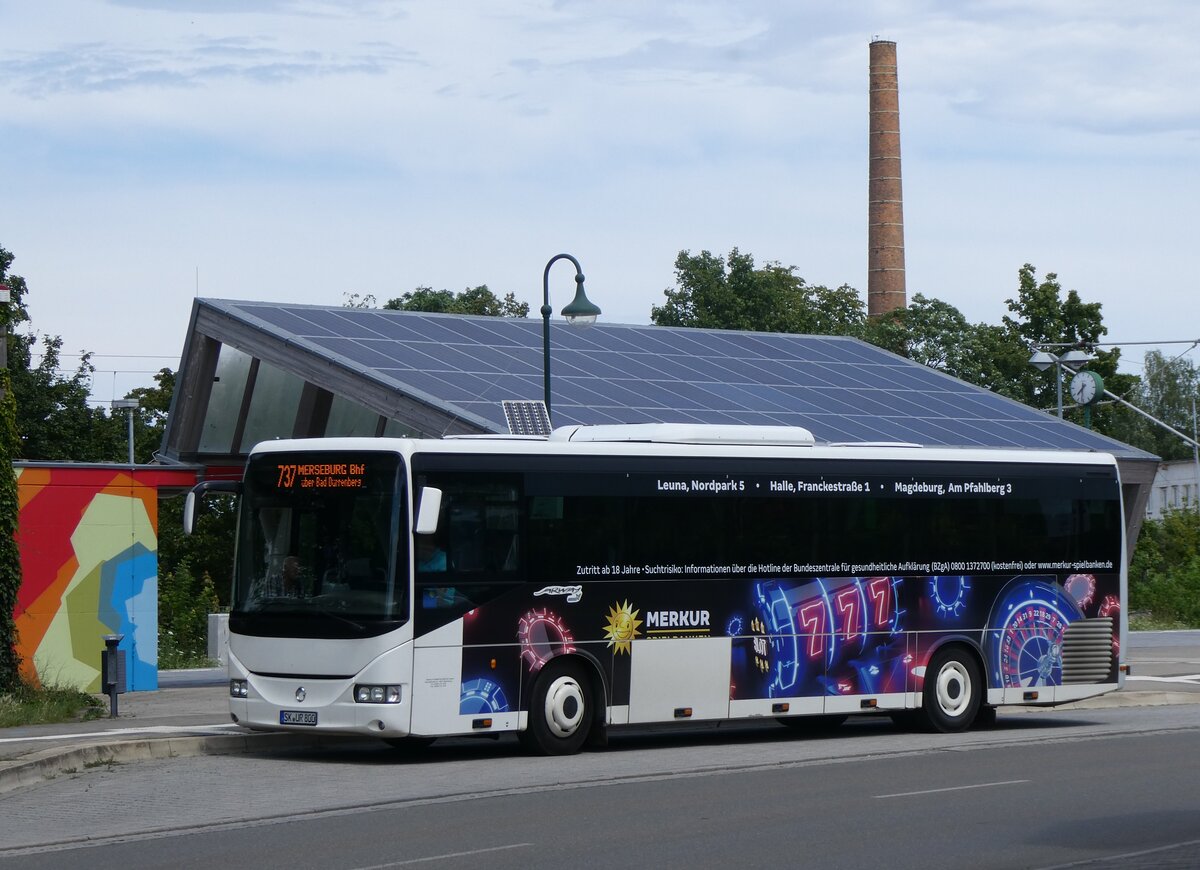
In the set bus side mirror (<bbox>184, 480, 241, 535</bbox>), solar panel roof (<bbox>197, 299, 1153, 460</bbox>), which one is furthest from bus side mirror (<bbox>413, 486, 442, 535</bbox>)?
solar panel roof (<bbox>197, 299, 1153, 460</bbox>)

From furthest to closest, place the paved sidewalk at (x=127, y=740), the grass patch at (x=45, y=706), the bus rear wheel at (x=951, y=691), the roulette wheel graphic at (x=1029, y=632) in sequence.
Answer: the roulette wheel graphic at (x=1029, y=632) < the bus rear wheel at (x=951, y=691) < the grass patch at (x=45, y=706) < the paved sidewalk at (x=127, y=740)

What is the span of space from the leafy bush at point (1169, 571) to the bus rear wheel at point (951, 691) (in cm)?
3279

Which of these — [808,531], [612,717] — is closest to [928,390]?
[808,531]

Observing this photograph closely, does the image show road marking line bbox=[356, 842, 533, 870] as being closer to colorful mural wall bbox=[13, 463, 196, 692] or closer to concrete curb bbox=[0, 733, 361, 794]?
concrete curb bbox=[0, 733, 361, 794]

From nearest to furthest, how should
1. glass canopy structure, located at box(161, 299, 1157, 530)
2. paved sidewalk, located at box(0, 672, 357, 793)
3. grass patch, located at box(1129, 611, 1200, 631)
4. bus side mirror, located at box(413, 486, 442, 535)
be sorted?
paved sidewalk, located at box(0, 672, 357, 793), bus side mirror, located at box(413, 486, 442, 535), glass canopy structure, located at box(161, 299, 1157, 530), grass patch, located at box(1129, 611, 1200, 631)

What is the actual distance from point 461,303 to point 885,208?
64.0 ft

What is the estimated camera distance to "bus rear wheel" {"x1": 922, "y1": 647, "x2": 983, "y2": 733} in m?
20.3

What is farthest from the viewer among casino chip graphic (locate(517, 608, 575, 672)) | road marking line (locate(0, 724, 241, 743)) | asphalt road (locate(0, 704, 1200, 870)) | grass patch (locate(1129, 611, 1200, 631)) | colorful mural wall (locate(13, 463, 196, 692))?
grass patch (locate(1129, 611, 1200, 631))

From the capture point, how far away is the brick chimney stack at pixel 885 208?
3172 inches

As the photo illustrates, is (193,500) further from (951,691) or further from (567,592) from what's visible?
(951,691)

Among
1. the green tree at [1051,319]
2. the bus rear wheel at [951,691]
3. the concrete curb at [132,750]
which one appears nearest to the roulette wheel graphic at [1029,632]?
the bus rear wheel at [951,691]

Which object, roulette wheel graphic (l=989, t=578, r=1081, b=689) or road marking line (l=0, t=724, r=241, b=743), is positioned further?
roulette wheel graphic (l=989, t=578, r=1081, b=689)

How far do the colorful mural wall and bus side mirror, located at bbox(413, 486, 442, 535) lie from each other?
28.8 ft

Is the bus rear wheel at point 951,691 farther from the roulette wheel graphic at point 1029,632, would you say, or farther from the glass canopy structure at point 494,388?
the glass canopy structure at point 494,388
